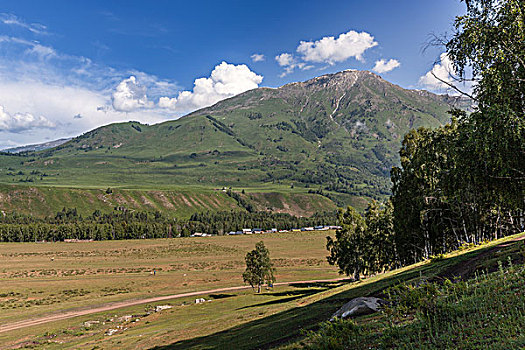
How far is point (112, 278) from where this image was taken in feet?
289

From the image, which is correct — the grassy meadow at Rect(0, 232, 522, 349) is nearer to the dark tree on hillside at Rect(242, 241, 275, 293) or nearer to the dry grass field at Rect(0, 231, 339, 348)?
the dry grass field at Rect(0, 231, 339, 348)

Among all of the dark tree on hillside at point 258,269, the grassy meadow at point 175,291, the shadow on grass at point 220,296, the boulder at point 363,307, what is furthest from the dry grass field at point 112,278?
the boulder at point 363,307

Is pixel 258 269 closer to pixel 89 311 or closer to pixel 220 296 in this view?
pixel 220 296

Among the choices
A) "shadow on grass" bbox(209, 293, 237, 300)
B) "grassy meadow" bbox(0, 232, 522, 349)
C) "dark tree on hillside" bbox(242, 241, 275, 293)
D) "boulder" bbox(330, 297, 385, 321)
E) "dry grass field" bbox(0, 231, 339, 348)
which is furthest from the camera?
"dark tree on hillside" bbox(242, 241, 275, 293)

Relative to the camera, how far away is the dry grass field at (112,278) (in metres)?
39.8

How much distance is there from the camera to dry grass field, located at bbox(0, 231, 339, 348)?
131ft

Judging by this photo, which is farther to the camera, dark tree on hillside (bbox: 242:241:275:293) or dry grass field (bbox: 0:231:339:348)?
dark tree on hillside (bbox: 242:241:275:293)

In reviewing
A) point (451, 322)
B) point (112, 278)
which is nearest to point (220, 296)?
point (112, 278)

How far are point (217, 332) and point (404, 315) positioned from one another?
66.0ft

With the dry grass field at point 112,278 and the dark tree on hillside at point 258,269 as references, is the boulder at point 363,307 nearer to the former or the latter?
the dry grass field at point 112,278

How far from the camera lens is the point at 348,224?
59.3m

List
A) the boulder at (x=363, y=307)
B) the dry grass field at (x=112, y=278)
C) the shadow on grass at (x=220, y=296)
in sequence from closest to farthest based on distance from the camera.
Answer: the boulder at (x=363, y=307) → the dry grass field at (x=112, y=278) → the shadow on grass at (x=220, y=296)

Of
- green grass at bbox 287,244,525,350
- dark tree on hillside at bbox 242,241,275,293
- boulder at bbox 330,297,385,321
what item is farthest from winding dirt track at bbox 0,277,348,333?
green grass at bbox 287,244,525,350

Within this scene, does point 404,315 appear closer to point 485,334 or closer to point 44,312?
point 485,334
